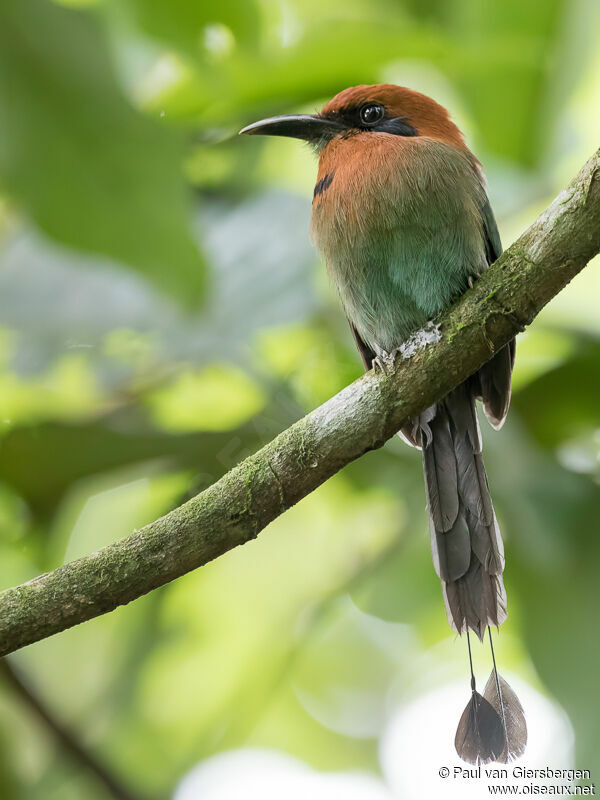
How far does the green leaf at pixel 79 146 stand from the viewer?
2.68m

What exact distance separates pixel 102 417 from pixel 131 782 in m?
1.43

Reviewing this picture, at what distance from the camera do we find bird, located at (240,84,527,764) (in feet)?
9.11

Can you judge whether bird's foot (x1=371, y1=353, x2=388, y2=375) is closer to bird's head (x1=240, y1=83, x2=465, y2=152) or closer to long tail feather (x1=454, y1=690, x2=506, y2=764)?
long tail feather (x1=454, y1=690, x2=506, y2=764)

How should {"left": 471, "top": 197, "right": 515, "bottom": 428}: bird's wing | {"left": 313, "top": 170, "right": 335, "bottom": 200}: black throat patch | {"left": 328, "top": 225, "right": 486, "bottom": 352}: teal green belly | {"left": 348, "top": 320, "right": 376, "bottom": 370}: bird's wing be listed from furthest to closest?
{"left": 348, "top": 320, "right": 376, "bottom": 370}: bird's wing, {"left": 313, "top": 170, "right": 335, "bottom": 200}: black throat patch, {"left": 471, "top": 197, "right": 515, "bottom": 428}: bird's wing, {"left": 328, "top": 225, "right": 486, "bottom": 352}: teal green belly

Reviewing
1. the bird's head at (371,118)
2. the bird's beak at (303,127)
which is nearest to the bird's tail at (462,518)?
the bird's head at (371,118)

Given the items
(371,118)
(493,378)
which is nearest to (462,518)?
(493,378)

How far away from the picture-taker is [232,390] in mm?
4227

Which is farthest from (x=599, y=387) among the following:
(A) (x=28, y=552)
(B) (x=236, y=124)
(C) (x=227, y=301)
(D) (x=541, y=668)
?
(A) (x=28, y=552)

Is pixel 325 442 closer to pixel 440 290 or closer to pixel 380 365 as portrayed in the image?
pixel 380 365

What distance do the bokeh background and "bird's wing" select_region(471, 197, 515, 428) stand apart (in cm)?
67

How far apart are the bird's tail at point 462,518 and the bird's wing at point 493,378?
2.5 inches

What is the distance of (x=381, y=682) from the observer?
461cm

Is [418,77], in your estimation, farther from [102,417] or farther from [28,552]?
[28,552]

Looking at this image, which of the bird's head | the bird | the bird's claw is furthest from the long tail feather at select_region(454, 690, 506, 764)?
the bird's head
